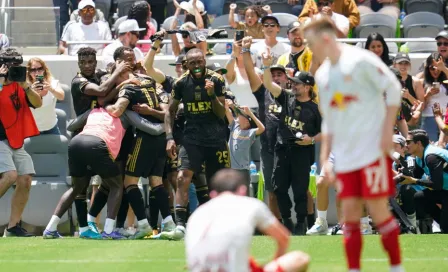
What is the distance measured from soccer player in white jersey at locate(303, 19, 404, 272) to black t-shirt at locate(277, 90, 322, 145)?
5.48m

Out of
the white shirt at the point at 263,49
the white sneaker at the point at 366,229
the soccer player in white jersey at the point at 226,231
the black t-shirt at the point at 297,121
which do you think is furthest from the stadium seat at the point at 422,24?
the soccer player in white jersey at the point at 226,231

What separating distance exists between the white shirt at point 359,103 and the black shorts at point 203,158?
4790mm

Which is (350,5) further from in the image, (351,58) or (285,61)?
(351,58)

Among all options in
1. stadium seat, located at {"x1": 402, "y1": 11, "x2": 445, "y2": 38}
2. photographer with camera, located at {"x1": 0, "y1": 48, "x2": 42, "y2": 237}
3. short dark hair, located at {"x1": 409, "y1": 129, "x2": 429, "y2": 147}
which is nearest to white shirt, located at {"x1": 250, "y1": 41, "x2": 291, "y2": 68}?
short dark hair, located at {"x1": 409, "y1": 129, "x2": 429, "y2": 147}

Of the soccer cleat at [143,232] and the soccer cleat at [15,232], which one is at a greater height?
the soccer cleat at [143,232]

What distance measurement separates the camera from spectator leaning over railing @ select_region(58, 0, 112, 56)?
17.7 metres

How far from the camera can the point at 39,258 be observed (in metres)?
11.3

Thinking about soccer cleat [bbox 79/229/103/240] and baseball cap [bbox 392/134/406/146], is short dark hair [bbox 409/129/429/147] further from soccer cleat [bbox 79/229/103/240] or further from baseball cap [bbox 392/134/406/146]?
soccer cleat [bbox 79/229/103/240]

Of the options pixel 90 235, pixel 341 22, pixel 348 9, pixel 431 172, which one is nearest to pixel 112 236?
pixel 90 235

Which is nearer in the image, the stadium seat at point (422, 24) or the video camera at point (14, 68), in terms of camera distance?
the video camera at point (14, 68)

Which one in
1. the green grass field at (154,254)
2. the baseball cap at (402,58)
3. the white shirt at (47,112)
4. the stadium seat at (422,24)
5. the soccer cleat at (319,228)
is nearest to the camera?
the green grass field at (154,254)

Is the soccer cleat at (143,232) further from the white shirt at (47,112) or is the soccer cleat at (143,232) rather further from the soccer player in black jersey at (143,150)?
the white shirt at (47,112)

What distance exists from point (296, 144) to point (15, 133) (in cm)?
355

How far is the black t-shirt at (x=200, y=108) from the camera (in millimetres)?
13102
